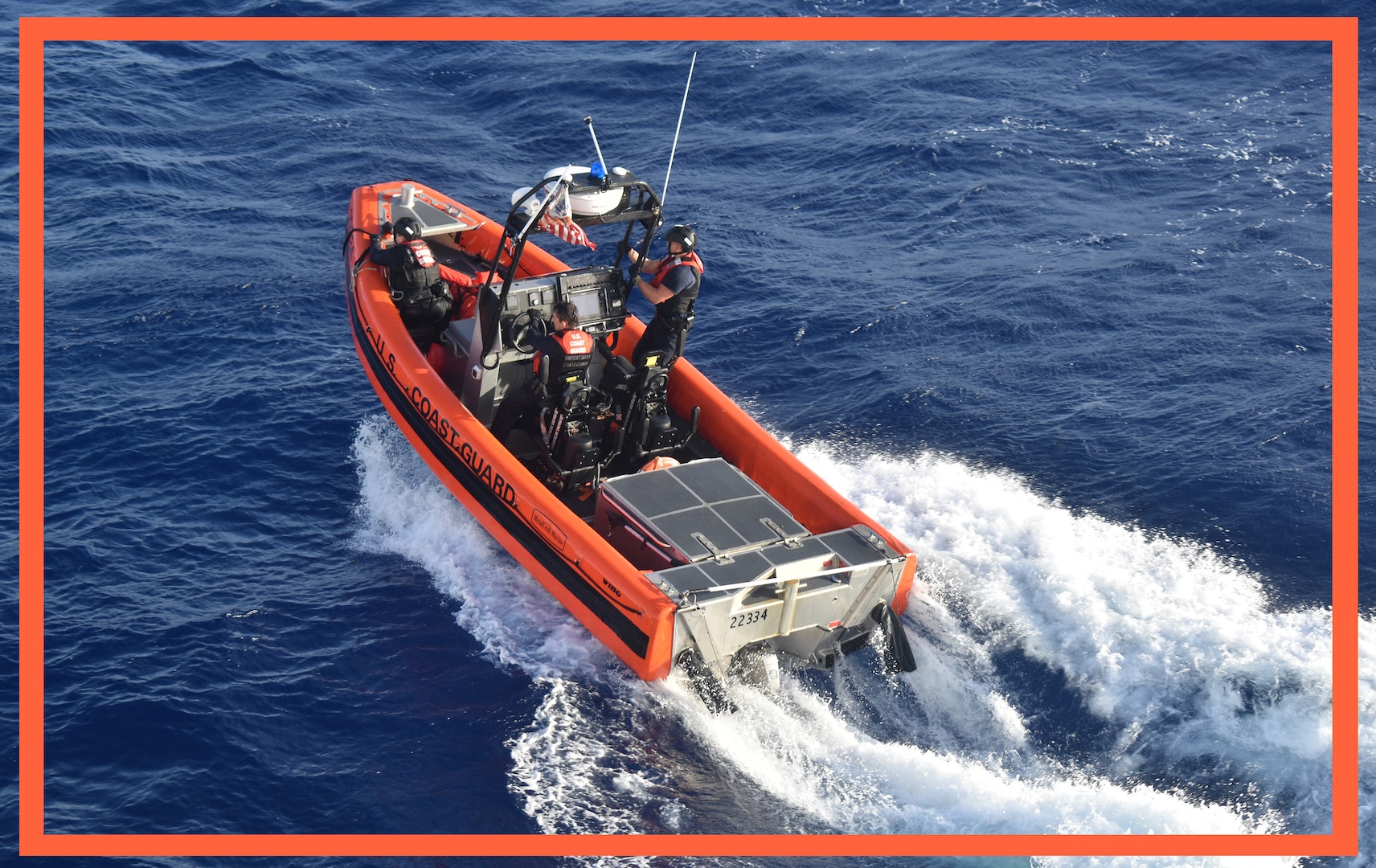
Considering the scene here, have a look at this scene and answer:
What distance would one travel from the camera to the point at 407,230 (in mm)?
14492

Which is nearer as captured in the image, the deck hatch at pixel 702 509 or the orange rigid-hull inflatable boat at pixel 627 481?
the orange rigid-hull inflatable boat at pixel 627 481

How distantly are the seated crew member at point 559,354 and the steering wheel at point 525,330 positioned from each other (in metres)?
0.13

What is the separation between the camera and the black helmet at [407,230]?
1449 centimetres

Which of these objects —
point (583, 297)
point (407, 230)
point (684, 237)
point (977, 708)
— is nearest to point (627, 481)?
point (583, 297)

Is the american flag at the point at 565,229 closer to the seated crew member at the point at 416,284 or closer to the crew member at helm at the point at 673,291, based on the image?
the crew member at helm at the point at 673,291

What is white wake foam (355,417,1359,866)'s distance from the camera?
10.3 m

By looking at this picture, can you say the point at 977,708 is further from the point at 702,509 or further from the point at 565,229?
the point at 565,229

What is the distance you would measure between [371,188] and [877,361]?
637 cm

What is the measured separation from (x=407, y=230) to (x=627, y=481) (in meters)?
4.15

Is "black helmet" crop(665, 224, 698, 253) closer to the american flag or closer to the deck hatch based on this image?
the american flag

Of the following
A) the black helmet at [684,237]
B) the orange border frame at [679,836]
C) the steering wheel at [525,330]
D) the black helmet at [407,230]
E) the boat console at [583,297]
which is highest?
the black helmet at [684,237]

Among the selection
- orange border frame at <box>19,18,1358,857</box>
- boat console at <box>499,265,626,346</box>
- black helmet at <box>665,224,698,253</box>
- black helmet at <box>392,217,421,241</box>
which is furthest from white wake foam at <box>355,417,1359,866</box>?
black helmet at <box>665,224,698,253</box>

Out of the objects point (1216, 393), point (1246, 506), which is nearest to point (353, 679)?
point (1246, 506)

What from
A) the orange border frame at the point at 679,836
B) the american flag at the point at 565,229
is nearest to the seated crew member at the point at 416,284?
the american flag at the point at 565,229
